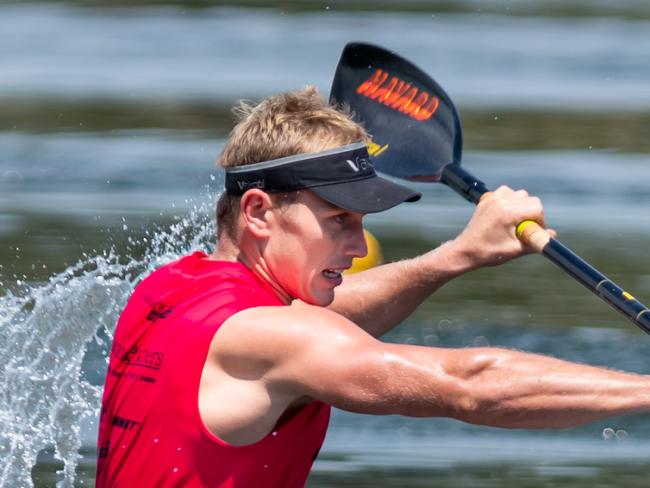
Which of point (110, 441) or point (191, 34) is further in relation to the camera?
point (191, 34)

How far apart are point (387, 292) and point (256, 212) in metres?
0.50

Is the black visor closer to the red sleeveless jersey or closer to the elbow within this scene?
the red sleeveless jersey

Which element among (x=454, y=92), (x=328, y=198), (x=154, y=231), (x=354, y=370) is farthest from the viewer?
(x=454, y=92)

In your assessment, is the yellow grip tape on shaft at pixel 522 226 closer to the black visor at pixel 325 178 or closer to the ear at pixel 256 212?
the black visor at pixel 325 178

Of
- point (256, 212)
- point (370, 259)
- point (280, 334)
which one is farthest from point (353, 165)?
point (370, 259)

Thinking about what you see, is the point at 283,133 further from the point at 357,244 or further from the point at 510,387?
the point at 510,387

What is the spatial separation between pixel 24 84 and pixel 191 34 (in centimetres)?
56

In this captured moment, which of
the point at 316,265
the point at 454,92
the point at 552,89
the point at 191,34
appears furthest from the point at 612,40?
the point at 316,265

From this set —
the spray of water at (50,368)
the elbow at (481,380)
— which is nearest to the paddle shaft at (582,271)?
the elbow at (481,380)

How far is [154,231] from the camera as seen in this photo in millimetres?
3562

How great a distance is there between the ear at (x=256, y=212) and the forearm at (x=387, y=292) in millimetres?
478

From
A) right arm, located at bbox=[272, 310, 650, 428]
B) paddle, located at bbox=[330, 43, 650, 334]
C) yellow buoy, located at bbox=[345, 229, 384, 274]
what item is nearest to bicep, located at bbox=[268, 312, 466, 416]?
right arm, located at bbox=[272, 310, 650, 428]

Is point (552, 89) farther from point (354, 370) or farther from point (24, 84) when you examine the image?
point (354, 370)

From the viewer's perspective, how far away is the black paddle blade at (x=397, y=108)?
7.88ft
